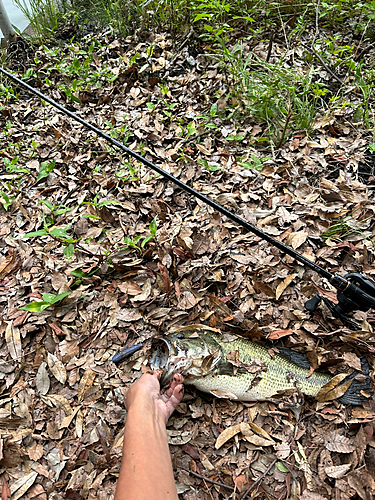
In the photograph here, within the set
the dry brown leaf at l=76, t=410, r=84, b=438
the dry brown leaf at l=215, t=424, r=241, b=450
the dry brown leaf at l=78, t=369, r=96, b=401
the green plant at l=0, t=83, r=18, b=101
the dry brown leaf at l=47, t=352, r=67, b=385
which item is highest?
the green plant at l=0, t=83, r=18, b=101

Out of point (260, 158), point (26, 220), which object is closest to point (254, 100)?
point (260, 158)

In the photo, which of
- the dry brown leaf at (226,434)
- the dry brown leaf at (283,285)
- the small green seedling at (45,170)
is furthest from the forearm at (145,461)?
the small green seedling at (45,170)

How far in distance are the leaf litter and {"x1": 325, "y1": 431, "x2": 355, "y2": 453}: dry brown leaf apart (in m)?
0.01

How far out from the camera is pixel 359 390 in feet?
7.21

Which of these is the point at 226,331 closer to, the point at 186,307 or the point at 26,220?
the point at 186,307

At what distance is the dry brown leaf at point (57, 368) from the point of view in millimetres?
2427

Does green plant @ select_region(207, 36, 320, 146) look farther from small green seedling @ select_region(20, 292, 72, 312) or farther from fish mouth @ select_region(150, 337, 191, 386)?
small green seedling @ select_region(20, 292, 72, 312)

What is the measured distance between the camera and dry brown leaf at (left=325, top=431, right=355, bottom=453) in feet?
6.70

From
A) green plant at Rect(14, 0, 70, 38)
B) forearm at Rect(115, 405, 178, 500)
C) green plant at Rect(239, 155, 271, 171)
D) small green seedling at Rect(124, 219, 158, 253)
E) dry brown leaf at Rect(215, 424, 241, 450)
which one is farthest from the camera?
green plant at Rect(14, 0, 70, 38)

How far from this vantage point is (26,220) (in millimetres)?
3322

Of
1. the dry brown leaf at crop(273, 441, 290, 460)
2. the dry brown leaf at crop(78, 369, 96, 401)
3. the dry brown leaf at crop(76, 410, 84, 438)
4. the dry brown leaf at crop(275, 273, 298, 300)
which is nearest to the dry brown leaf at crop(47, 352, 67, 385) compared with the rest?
the dry brown leaf at crop(78, 369, 96, 401)

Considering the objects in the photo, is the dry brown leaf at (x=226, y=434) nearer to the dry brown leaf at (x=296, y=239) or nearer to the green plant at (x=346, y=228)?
the dry brown leaf at (x=296, y=239)

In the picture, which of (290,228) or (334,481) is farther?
(290,228)

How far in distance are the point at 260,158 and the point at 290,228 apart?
0.91 meters
